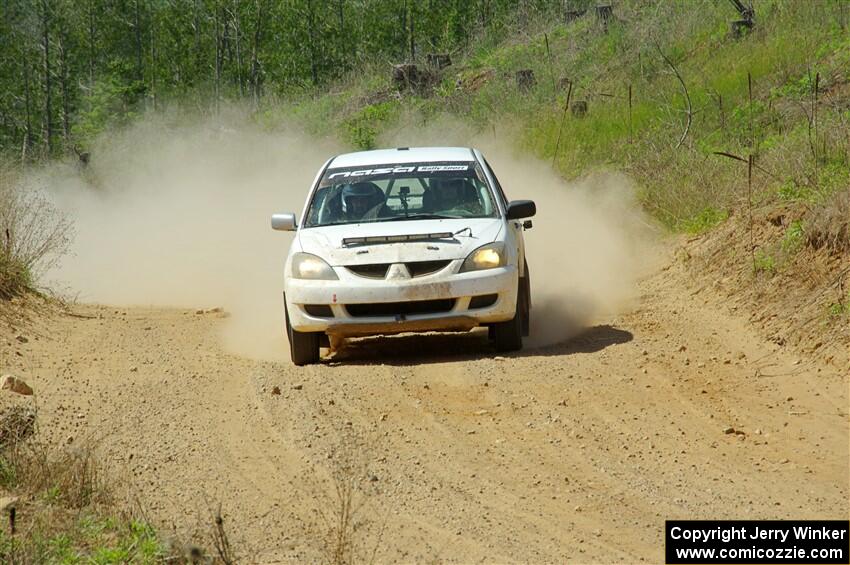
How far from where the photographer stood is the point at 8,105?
5231cm

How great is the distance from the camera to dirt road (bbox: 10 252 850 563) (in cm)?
631

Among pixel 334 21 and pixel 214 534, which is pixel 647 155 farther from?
pixel 334 21

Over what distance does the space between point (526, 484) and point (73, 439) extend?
281 centimetres

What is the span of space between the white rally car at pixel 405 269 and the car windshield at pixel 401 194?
12mm

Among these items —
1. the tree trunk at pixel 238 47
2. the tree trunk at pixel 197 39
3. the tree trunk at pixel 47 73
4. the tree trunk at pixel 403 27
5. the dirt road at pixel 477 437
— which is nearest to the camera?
the dirt road at pixel 477 437

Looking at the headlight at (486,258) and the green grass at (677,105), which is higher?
the green grass at (677,105)

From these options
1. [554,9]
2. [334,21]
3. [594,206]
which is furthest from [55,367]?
[334,21]

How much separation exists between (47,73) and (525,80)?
95.5 feet

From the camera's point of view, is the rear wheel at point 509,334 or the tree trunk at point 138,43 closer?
the rear wheel at point 509,334

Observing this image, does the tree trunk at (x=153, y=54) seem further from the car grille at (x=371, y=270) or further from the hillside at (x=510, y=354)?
the car grille at (x=371, y=270)

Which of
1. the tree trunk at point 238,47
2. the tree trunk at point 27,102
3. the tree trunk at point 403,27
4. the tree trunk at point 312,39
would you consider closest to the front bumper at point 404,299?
the tree trunk at point 403,27

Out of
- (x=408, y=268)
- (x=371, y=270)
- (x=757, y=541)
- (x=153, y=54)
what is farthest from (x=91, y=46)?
(x=757, y=541)

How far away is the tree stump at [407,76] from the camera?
105ft

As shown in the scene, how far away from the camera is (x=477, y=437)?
7875 millimetres
